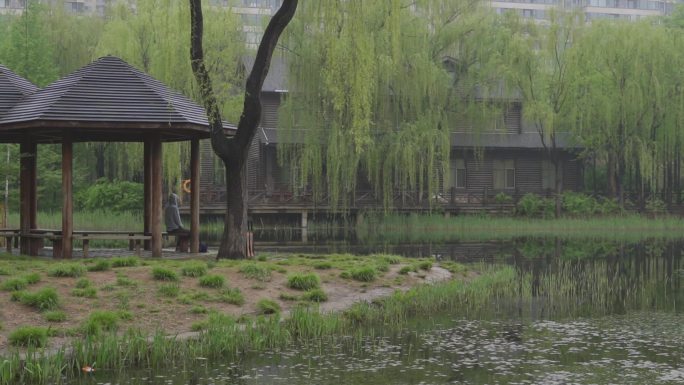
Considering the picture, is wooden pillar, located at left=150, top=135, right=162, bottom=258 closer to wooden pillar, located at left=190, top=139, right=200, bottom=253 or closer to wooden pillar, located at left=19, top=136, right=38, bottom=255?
wooden pillar, located at left=190, top=139, right=200, bottom=253

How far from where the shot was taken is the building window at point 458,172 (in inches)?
1858

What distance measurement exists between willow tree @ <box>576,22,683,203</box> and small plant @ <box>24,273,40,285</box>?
32.8m

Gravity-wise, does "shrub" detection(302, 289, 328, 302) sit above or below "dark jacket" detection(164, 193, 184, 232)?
below

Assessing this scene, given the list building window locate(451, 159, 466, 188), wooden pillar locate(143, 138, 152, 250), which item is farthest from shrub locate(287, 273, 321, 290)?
building window locate(451, 159, 466, 188)

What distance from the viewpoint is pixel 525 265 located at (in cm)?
2288

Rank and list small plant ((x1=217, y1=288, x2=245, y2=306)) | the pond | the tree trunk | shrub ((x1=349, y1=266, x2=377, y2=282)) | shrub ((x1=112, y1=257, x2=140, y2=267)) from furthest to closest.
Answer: the tree trunk → shrub ((x1=349, y1=266, x2=377, y2=282)) → shrub ((x1=112, y1=257, x2=140, y2=267)) → small plant ((x1=217, y1=288, x2=245, y2=306)) → the pond

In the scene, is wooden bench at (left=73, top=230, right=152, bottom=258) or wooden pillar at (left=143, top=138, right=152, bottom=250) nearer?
wooden bench at (left=73, top=230, right=152, bottom=258)

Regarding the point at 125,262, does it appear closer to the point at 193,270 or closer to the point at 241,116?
the point at 193,270

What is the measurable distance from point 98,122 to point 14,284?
207 inches

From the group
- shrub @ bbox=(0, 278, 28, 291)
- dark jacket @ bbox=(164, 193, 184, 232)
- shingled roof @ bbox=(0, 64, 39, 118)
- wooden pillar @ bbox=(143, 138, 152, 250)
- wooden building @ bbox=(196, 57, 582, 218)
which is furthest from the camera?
wooden building @ bbox=(196, 57, 582, 218)

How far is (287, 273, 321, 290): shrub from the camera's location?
15.1 meters

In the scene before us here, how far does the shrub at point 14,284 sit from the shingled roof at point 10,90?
7040 millimetres

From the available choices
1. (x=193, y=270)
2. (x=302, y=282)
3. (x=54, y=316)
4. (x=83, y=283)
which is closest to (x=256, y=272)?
(x=302, y=282)

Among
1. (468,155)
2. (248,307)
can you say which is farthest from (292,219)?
(248,307)
